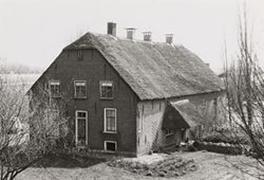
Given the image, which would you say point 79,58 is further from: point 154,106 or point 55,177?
point 55,177

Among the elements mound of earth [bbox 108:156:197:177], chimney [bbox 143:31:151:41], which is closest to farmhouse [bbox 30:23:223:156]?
mound of earth [bbox 108:156:197:177]

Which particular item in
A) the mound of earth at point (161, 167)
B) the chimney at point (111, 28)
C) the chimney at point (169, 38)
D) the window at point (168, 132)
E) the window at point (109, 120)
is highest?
the chimney at point (169, 38)

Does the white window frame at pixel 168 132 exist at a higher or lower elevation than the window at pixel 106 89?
lower

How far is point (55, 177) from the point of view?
21469 mm

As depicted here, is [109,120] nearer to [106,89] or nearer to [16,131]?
[106,89]

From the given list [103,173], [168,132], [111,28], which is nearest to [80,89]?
[111,28]

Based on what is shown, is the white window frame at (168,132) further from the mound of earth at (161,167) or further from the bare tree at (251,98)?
the bare tree at (251,98)

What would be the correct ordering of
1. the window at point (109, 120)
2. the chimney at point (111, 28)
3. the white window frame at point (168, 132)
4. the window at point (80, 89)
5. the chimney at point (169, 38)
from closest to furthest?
the window at point (109, 120), the window at point (80, 89), the white window frame at point (168, 132), the chimney at point (111, 28), the chimney at point (169, 38)

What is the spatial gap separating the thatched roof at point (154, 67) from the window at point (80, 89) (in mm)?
2409

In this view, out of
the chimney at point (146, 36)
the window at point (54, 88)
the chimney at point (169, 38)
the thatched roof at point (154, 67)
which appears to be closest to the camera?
the thatched roof at point (154, 67)

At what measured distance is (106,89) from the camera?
87.1 feet

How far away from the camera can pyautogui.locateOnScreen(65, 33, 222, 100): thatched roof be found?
87.0 feet

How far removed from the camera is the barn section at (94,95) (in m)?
25.6

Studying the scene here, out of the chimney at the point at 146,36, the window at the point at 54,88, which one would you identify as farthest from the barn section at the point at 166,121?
the chimney at the point at 146,36
